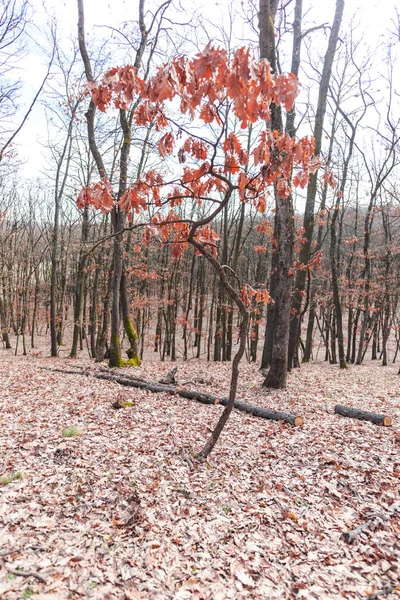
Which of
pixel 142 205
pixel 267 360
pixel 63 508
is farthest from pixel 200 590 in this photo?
pixel 267 360

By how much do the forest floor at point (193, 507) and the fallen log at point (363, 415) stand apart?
263mm

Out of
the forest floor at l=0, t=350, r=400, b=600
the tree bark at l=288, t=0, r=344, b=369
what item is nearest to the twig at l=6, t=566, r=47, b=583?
the forest floor at l=0, t=350, r=400, b=600

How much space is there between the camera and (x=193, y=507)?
154 inches

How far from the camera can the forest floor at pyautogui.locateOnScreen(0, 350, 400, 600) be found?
9.66 ft

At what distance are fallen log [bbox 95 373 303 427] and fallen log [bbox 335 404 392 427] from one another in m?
1.21

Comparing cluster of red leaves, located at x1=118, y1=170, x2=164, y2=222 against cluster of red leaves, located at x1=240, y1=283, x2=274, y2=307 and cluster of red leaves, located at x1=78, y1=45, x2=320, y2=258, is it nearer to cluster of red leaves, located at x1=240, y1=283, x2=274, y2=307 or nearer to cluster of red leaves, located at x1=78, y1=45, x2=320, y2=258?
cluster of red leaves, located at x1=78, y1=45, x2=320, y2=258

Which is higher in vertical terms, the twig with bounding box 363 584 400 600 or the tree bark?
the tree bark

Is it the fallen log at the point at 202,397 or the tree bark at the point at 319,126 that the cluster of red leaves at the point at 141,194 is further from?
the tree bark at the point at 319,126

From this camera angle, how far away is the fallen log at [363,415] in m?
6.28

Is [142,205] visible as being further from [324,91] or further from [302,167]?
[324,91]

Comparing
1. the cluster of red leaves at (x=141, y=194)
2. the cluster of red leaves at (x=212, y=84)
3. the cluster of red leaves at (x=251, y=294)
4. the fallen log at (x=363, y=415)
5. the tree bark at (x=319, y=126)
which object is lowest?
the fallen log at (x=363, y=415)

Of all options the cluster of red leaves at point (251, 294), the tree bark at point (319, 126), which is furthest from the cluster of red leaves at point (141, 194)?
the tree bark at point (319, 126)

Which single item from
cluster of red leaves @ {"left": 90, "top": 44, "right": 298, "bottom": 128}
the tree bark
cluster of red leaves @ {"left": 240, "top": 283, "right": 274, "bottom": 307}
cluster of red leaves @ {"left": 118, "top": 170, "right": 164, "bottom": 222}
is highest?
the tree bark

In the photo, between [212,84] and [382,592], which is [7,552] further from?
[212,84]
